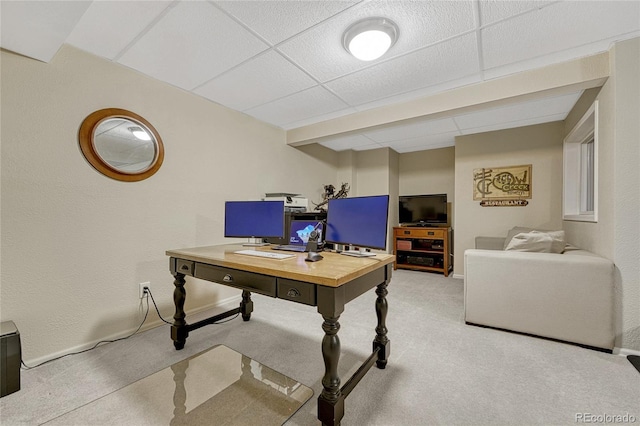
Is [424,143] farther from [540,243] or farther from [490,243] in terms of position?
[540,243]

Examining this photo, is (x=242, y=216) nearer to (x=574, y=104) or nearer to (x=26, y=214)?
(x=26, y=214)

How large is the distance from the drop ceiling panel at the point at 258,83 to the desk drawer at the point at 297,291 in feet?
5.97

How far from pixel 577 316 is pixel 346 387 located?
2.01m

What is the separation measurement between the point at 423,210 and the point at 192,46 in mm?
4312

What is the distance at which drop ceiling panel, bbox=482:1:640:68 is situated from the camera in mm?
1630

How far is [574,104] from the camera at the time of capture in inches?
120

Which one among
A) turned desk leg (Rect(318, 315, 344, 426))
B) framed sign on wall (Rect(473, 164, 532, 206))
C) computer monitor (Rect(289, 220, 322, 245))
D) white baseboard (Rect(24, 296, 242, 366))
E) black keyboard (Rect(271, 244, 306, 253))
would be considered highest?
framed sign on wall (Rect(473, 164, 532, 206))

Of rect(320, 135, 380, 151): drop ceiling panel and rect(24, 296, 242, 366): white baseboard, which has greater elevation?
rect(320, 135, 380, 151): drop ceiling panel

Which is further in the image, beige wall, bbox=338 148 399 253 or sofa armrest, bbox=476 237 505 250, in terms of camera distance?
beige wall, bbox=338 148 399 253

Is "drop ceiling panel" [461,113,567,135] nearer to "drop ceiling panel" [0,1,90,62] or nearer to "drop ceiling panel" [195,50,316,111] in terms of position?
"drop ceiling panel" [195,50,316,111]

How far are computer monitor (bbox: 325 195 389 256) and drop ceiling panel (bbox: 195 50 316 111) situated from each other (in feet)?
4.36

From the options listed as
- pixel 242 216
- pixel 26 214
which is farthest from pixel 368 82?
pixel 26 214

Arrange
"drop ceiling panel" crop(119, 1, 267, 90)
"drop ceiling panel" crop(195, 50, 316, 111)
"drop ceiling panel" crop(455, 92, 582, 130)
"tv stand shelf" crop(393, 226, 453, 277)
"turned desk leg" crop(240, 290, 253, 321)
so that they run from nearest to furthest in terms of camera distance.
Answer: "drop ceiling panel" crop(119, 1, 267, 90) → "drop ceiling panel" crop(195, 50, 316, 111) → "turned desk leg" crop(240, 290, 253, 321) → "drop ceiling panel" crop(455, 92, 582, 130) → "tv stand shelf" crop(393, 226, 453, 277)

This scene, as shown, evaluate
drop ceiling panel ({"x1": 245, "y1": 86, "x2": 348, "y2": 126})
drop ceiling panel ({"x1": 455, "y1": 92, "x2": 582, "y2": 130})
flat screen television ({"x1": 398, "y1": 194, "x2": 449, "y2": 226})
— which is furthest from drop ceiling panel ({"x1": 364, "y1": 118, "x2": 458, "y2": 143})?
flat screen television ({"x1": 398, "y1": 194, "x2": 449, "y2": 226})
